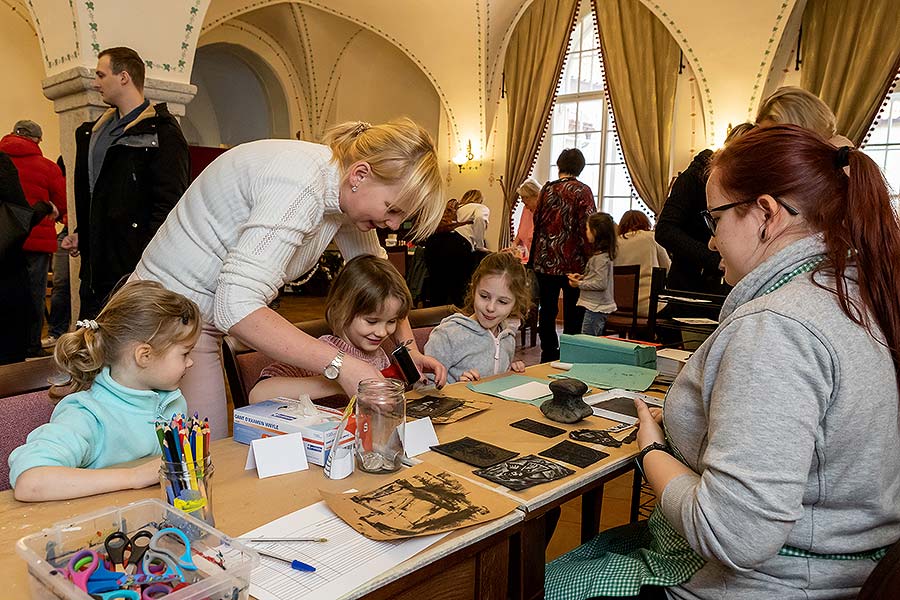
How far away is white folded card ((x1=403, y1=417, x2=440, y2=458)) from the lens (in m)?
1.36

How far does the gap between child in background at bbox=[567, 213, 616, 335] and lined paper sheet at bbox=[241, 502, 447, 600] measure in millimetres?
3613

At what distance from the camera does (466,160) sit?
8.32 meters

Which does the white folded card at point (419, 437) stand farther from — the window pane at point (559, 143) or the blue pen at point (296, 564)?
the window pane at point (559, 143)

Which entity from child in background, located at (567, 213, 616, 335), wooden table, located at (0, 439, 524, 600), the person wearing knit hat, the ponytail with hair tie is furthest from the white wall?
the ponytail with hair tie

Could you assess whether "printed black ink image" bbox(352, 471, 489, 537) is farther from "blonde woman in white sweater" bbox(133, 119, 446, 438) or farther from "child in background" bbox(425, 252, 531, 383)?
"child in background" bbox(425, 252, 531, 383)

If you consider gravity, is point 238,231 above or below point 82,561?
above

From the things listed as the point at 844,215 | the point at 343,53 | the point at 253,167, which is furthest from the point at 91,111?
the point at 343,53

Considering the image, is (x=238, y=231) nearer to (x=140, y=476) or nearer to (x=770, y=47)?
(x=140, y=476)

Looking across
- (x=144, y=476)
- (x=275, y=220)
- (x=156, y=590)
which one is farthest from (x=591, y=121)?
(x=156, y=590)

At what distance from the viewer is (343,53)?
912 cm

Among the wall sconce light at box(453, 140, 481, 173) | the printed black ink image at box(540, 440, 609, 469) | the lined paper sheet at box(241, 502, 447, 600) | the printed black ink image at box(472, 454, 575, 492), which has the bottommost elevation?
the printed black ink image at box(540, 440, 609, 469)

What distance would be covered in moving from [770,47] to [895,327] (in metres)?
5.69

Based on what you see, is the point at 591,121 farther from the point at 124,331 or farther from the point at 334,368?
the point at 124,331

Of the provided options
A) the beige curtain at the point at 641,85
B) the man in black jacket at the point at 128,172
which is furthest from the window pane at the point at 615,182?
the man in black jacket at the point at 128,172
